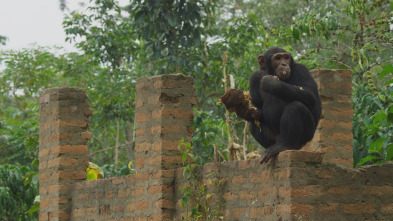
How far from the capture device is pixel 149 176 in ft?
24.8

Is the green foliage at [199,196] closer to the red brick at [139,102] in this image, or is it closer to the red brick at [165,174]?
the red brick at [165,174]

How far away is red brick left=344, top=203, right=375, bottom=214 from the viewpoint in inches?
241

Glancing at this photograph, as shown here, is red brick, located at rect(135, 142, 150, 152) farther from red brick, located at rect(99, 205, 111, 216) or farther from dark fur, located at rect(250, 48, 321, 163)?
dark fur, located at rect(250, 48, 321, 163)

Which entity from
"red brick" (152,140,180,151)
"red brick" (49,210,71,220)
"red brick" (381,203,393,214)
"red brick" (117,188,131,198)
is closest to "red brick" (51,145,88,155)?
"red brick" (49,210,71,220)

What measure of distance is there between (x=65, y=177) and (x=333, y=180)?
13.2 ft

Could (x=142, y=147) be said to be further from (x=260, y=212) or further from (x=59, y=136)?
(x=260, y=212)

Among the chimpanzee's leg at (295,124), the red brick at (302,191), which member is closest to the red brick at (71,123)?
the chimpanzee's leg at (295,124)

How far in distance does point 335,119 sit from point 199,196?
188 cm

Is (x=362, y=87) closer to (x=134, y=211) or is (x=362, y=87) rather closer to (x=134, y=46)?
(x=134, y=211)

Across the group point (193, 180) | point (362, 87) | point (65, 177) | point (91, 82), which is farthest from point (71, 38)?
point (193, 180)

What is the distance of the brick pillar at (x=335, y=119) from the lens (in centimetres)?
770

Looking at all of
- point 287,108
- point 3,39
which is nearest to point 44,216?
point 287,108

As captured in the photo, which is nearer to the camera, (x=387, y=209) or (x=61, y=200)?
(x=387, y=209)

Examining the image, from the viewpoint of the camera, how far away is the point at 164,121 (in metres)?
7.52
